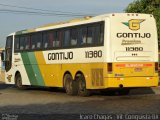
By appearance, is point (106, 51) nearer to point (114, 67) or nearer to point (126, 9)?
point (114, 67)

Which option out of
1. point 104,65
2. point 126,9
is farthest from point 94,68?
point 126,9

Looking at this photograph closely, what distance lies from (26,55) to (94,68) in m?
7.36

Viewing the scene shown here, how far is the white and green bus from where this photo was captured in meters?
22.2

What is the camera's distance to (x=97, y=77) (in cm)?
2261


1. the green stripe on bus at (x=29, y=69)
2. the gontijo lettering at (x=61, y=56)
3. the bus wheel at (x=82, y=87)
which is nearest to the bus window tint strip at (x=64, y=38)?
the gontijo lettering at (x=61, y=56)

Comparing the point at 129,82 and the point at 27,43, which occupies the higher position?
the point at 27,43

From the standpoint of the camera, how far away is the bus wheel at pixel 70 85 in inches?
971

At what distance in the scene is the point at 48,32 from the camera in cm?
2705

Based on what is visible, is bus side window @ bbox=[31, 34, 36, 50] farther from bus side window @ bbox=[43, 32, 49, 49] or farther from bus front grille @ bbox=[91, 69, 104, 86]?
bus front grille @ bbox=[91, 69, 104, 86]

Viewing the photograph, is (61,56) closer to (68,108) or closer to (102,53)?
(102,53)

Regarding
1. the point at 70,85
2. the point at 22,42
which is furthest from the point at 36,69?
the point at 70,85

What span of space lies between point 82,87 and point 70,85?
0.95 meters

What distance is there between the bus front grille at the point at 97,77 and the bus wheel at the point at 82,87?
3.47 feet

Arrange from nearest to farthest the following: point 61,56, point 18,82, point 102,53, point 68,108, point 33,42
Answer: point 68,108
point 102,53
point 61,56
point 33,42
point 18,82
